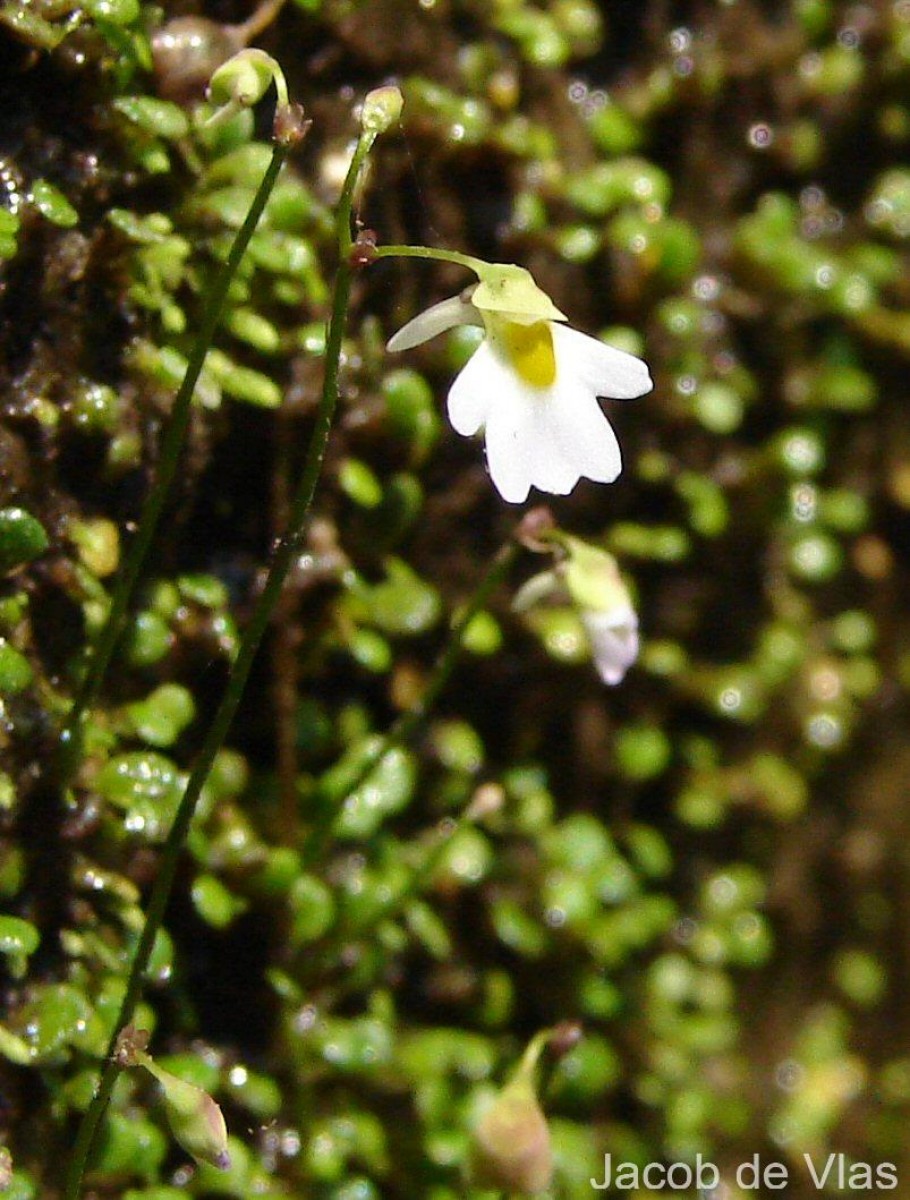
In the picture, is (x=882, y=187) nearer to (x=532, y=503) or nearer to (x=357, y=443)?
(x=532, y=503)

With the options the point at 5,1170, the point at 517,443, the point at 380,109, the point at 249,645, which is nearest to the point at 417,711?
the point at 249,645

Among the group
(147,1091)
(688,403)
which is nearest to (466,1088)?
(147,1091)

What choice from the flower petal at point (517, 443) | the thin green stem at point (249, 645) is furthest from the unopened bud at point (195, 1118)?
the flower petal at point (517, 443)

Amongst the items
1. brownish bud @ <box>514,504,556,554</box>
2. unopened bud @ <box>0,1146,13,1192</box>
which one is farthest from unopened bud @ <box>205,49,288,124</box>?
unopened bud @ <box>0,1146,13,1192</box>

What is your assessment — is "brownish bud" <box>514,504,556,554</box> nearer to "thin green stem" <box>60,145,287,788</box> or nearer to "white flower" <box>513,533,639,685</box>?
"white flower" <box>513,533,639,685</box>

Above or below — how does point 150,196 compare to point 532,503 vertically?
above

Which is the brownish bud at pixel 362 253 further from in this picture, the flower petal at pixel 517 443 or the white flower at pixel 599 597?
the white flower at pixel 599 597
